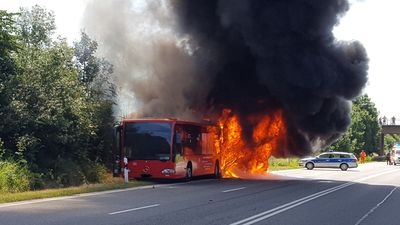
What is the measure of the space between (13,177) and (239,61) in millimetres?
15222

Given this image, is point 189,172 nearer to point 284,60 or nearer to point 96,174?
point 96,174

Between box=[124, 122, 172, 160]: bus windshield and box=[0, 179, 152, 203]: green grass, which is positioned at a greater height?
box=[124, 122, 172, 160]: bus windshield

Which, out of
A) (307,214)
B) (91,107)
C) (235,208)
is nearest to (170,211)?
(235,208)

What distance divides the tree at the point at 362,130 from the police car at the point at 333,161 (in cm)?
2688

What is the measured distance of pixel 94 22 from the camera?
32562mm

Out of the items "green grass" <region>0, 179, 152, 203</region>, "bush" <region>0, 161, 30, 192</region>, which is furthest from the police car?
"bush" <region>0, 161, 30, 192</region>

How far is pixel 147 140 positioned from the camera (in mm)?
23672

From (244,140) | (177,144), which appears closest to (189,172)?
(177,144)

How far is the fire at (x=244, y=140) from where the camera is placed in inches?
1217

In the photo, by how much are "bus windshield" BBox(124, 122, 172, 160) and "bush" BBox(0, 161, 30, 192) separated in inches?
195

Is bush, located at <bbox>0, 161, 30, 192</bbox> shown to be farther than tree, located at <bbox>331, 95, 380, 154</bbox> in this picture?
No

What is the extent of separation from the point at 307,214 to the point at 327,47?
17.7 meters

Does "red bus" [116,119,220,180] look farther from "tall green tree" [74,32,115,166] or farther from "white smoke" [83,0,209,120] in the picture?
"white smoke" [83,0,209,120]

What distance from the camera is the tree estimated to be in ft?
253
